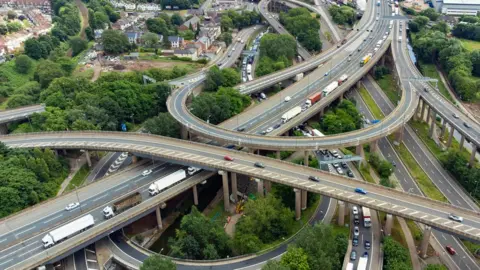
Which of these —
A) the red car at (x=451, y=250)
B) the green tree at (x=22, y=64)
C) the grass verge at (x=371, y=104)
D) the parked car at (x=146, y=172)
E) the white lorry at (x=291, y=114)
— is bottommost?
the red car at (x=451, y=250)

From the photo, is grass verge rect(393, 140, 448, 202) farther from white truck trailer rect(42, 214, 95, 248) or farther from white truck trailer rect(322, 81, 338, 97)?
white truck trailer rect(42, 214, 95, 248)

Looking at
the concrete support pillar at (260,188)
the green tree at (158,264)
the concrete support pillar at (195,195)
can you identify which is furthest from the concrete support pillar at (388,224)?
the concrete support pillar at (195,195)

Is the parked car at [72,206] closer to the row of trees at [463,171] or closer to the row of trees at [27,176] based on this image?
the row of trees at [27,176]

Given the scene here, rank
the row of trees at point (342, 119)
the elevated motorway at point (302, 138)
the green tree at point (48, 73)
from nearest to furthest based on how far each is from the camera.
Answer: the elevated motorway at point (302, 138) → the row of trees at point (342, 119) → the green tree at point (48, 73)

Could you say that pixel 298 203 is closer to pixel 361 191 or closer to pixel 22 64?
pixel 361 191

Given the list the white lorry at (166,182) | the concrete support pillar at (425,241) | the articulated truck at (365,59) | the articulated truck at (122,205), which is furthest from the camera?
the articulated truck at (365,59)

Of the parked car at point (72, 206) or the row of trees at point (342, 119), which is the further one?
the row of trees at point (342, 119)

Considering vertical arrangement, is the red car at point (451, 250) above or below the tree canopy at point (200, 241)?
below
